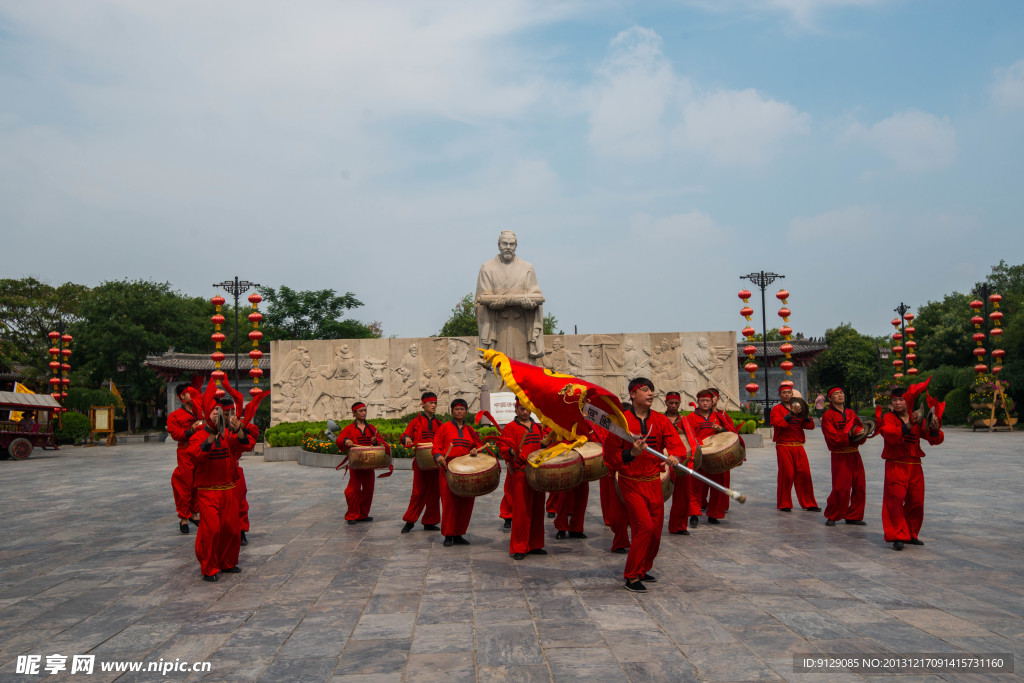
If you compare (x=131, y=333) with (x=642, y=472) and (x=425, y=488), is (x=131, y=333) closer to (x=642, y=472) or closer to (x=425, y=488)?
(x=425, y=488)

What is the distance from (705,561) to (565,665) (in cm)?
257

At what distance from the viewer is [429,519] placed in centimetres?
709

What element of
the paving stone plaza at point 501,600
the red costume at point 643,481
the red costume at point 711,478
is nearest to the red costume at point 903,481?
the paving stone plaza at point 501,600

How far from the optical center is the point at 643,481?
486cm

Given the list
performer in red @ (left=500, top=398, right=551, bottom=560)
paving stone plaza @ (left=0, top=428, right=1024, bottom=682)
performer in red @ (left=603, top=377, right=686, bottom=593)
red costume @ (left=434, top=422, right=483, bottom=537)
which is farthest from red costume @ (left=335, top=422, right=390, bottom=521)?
performer in red @ (left=603, top=377, right=686, bottom=593)

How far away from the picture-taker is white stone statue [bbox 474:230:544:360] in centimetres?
1348

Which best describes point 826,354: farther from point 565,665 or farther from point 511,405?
point 565,665

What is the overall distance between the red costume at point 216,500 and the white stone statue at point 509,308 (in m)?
8.37

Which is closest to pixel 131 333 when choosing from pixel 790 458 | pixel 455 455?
pixel 455 455

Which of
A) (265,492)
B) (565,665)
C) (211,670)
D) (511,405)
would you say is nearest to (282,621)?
(211,670)

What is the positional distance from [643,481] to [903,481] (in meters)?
2.68

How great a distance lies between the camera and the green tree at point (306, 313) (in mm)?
32688

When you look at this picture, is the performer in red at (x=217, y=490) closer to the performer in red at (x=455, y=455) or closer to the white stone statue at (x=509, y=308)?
the performer in red at (x=455, y=455)

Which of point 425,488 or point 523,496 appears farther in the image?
point 425,488
